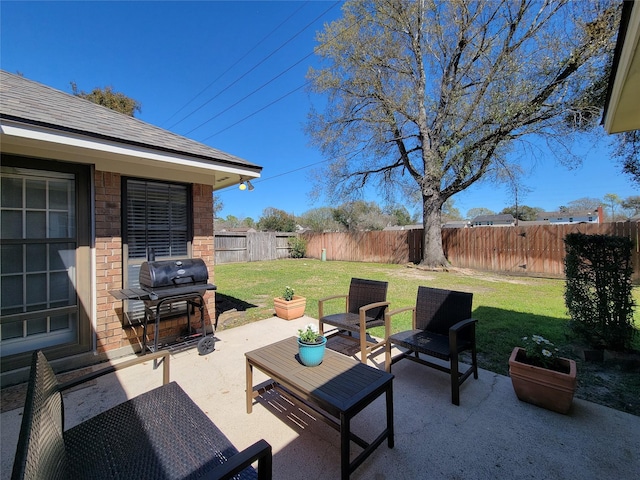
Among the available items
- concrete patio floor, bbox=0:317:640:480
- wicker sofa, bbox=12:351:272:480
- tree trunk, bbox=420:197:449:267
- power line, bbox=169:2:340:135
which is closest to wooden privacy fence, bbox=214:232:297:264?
power line, bbox=169:2:340:135

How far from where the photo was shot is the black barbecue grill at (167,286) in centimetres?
330

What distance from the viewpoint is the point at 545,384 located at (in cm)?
247

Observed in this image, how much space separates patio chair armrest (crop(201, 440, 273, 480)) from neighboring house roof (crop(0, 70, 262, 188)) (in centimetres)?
333

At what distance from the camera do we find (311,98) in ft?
43.0

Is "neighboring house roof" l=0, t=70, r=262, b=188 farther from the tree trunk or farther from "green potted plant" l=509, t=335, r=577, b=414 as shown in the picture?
the tree trunk

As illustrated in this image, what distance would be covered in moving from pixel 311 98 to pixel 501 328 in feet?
40.5

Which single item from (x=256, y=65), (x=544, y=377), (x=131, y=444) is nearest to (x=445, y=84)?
(x=256, y=65)

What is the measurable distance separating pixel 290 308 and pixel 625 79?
4.95 m

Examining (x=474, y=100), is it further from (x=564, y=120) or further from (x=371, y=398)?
(x=371, y=398)

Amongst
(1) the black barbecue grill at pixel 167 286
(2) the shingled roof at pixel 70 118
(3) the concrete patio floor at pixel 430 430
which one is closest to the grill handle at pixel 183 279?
(1) the black barbecue grill at pixel 167 286

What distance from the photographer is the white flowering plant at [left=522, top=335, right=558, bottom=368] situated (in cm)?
257

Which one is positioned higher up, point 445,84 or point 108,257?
point 445,84

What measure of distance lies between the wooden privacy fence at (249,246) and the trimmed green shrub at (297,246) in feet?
1.03

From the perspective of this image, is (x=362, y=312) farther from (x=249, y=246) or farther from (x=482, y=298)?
(x=249, y=246)
